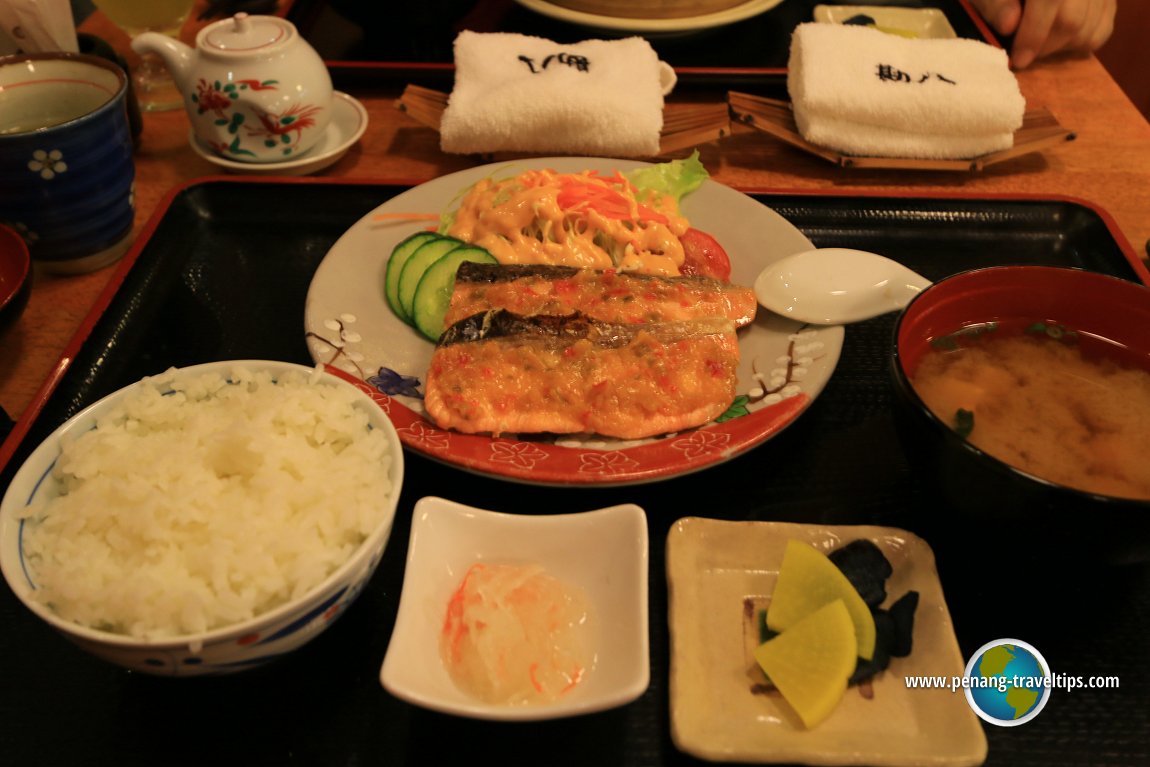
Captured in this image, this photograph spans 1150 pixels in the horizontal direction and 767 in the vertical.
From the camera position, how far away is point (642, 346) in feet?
6.21

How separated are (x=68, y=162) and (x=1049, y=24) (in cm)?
359

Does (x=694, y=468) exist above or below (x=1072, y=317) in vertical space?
below

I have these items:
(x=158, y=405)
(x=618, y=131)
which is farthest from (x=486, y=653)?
(x=618, y=131)

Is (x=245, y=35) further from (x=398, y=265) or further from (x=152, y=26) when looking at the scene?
(x=398, y=265)

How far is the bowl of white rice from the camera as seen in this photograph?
1170mm

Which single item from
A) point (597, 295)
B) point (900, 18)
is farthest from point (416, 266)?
point (900, 18)

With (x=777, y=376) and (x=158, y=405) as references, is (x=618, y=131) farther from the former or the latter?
(x=158, y=405)

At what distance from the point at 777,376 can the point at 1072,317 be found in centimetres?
64

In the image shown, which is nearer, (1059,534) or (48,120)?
(1059,534)

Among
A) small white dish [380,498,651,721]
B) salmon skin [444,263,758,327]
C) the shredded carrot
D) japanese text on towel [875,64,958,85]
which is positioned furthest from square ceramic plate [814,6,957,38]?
small white dish [380,498,651,721]

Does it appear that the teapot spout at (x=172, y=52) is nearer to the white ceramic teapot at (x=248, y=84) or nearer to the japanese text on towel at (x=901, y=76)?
the white ceramic teapot at (x=248, y=84)

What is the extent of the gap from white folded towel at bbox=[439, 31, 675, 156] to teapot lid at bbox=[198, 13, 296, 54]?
58 cm

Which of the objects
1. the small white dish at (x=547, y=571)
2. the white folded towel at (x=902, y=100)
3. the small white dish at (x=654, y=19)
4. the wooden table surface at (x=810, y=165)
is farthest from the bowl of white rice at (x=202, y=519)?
the small white dish at (x=654, y=19)

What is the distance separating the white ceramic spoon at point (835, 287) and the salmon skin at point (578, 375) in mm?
189
